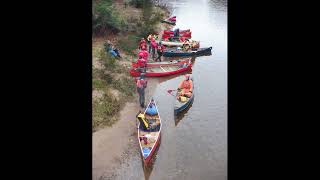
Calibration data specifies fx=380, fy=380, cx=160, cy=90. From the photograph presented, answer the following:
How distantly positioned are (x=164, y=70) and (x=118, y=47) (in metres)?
3.56

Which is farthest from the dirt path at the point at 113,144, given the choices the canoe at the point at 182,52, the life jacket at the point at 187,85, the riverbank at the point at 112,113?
the canoe at the point at 182,52

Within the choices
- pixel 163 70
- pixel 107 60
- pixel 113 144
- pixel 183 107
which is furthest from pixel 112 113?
pixel 163 70

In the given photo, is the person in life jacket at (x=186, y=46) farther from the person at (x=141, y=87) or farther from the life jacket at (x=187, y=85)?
the person at (x=141, y=87)

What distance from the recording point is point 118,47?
23.4 m

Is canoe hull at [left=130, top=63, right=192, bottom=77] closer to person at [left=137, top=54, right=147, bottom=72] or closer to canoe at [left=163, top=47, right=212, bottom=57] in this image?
person at [left=137, top=54, right=147, bottom=72]

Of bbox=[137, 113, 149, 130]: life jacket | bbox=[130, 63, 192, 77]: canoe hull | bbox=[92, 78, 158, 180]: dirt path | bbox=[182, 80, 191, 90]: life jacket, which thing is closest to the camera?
bbox=[92, 78, 158, 180]: dirt path

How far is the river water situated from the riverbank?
0.48 m

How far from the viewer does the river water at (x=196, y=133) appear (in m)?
12.1

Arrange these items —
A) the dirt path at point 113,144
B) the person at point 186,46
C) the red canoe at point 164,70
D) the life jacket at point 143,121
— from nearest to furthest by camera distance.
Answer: the dirt path at point 113,144, the life jacket at point 143,121, the red canoe at point 164,70, the person at point 186,46

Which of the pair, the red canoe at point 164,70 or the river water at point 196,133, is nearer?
the river water at point 196,133

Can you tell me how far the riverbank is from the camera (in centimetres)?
1263

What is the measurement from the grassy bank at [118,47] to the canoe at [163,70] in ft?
1.56

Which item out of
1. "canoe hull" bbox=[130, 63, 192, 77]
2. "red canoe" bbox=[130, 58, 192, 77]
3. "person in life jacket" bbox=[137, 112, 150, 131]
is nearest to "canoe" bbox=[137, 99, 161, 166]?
"person in life jacket" bbox=[137, 112, 150, 131]
